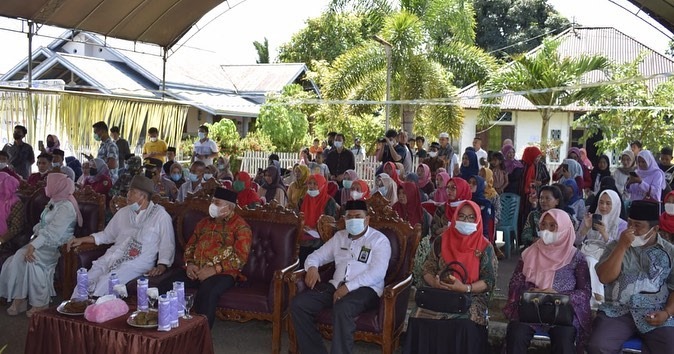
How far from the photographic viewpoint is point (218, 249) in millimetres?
5289

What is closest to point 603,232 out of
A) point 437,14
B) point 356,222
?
point 356,222

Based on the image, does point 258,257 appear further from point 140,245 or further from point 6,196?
point 6,196

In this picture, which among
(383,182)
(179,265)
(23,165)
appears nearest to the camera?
(179,265)

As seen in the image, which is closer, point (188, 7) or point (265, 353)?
point (265, 353)

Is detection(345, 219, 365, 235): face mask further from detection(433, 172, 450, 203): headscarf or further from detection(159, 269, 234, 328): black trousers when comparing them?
detection(433, 172, 450, 203): headscarf

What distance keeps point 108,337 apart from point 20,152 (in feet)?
26.3

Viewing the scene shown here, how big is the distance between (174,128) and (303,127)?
23.8ft

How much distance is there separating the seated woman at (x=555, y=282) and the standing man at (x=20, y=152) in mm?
9061

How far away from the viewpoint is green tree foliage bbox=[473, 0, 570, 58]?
99.3 ft

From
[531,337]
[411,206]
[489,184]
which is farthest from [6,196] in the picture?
[489,184]

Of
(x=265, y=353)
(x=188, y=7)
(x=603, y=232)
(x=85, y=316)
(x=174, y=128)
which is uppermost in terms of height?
(x=188, y=7)

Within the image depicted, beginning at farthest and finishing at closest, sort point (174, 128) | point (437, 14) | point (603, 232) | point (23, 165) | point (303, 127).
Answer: point (303, 127) → point (437, 14) → point (174, 128) → point (23, 165) → point (603, 232)

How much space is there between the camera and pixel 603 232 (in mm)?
5277

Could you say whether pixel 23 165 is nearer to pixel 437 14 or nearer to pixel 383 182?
pixel 383 182
